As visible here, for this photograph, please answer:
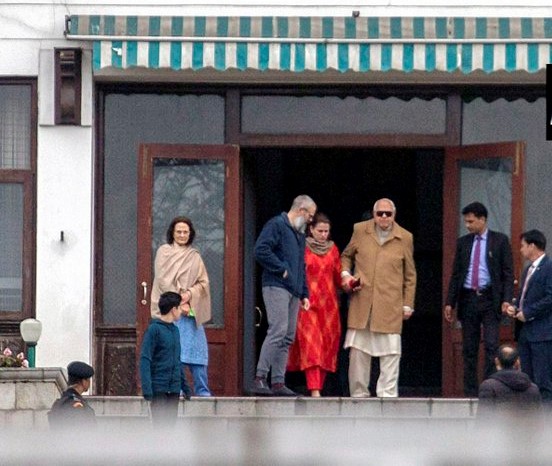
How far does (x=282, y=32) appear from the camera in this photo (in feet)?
49.2

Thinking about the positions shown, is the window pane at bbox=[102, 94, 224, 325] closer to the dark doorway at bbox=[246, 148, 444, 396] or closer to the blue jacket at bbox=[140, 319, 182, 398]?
the dark doorway at bbox=[246, 148, 444, 396]

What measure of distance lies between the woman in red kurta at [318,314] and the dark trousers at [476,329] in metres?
1.13

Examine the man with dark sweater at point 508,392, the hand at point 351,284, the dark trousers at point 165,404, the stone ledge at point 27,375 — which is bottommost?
the dark trousers at point 165,404

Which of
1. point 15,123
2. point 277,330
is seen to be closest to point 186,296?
point 277,330

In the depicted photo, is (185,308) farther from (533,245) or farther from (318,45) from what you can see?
(533,245)

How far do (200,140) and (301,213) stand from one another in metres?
1.75

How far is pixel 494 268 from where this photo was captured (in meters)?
14.7

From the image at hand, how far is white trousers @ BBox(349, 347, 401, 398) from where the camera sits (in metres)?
14.9

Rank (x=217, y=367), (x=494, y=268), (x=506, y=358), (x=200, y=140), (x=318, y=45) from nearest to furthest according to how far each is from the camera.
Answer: (x=506, y=358) < (x=494, y=268) < (x=318, y=45) < (x=217, y=367) < (x=200, y=140)

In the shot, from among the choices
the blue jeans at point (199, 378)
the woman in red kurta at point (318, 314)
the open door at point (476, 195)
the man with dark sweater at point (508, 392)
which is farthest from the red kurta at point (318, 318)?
the man with dark sweater at point (508, 392)

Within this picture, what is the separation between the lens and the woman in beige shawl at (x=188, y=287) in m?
14.5

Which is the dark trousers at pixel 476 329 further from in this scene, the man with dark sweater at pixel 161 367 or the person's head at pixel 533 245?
the man with dark sweater at pixel 161 367

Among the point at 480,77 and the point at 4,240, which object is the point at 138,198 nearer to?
the point at 4,240

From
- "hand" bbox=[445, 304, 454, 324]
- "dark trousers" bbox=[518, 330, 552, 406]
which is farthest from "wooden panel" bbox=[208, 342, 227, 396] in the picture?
"dark trousers" bbox=[518, 330, 552, 406]
